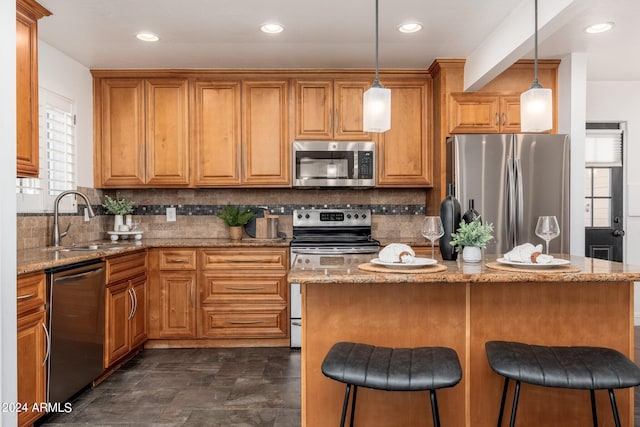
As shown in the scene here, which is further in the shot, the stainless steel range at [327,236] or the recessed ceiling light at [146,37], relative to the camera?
the stainless steel range at [327,236]

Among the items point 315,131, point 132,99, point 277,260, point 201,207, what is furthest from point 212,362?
point 132,99

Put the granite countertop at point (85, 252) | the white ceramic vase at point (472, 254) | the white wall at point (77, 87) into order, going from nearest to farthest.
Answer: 1. the white ceramic vase at point (472, 254)
2. the granite countertop at point (85, 252)
3. the white wall at point (77, 87)

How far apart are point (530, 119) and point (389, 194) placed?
2.41m

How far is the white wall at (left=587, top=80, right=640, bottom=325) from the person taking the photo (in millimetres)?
4602

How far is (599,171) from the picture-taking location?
4.65 metres

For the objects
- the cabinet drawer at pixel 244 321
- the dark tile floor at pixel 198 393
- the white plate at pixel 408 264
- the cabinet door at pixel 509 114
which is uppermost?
the cabinet door at pixel 509 114

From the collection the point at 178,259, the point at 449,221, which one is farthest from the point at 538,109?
the point at 178,259

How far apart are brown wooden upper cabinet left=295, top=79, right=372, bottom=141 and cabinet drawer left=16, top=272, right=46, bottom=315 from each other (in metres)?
2.44

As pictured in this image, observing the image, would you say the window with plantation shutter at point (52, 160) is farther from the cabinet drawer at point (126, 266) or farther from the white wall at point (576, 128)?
the white wall at point (576, 128)

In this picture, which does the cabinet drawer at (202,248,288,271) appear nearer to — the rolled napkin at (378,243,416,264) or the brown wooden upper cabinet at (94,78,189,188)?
the brown wooden upper cabinet at (94,78,189,188)

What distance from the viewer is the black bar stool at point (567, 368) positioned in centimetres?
164

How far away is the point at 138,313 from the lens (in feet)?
12.1

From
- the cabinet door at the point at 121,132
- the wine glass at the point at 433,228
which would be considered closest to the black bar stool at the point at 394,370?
the wine glass at the point at 433,228

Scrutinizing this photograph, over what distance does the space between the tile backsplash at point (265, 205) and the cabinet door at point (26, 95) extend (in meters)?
1.79
